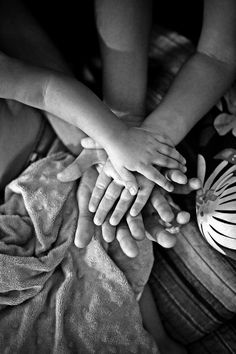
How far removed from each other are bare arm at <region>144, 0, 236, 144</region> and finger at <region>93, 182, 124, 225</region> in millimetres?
155

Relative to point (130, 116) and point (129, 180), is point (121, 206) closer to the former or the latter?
point (129, 180)

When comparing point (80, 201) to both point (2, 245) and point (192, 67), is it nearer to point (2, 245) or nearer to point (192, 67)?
point (2, 245)

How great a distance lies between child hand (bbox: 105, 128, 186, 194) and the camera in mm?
779

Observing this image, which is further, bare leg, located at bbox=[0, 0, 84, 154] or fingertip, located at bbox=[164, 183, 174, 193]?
bare leg, located at bbox=[0, 0, 84, 154]

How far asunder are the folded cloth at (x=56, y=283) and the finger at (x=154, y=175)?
17 centimetres

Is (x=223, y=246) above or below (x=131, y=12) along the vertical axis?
below

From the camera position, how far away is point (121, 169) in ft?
2.60

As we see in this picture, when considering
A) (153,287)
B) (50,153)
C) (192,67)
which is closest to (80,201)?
(50,153)

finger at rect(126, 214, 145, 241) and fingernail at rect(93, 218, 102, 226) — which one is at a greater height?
finger at rect(126, 214, 145, 241)

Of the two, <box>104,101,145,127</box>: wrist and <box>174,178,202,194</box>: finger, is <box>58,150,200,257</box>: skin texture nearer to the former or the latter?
<box>174,178,202,194</box>: finger

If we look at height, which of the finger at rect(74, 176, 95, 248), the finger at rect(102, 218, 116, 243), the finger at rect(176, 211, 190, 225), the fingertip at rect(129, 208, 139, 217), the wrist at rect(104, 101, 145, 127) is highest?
the wrist at rect(104, 101, 145, 127)

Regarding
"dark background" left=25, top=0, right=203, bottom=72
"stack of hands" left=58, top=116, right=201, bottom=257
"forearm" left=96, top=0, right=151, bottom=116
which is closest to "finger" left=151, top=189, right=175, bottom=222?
"stack of hands" left=58, top=116, right=201, bottom=257

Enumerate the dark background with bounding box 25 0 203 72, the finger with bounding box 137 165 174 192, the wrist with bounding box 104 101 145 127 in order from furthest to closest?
1. the dark background with bounding box 25 0 203 72
2. the wrist with bounding box 104 101 145 127
3. the finger with bounding box 137 165 174 192

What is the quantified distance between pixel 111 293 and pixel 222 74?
53 cm
